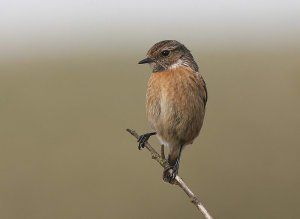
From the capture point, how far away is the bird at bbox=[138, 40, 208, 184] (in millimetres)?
7102

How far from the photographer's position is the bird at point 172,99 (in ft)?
23.3

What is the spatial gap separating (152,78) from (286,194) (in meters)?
8.60

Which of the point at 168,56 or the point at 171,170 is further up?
the point at 168,56

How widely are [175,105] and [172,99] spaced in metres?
0.06

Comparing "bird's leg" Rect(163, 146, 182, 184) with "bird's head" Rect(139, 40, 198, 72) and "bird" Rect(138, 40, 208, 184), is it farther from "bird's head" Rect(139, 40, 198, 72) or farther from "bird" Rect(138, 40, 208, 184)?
"bird's head" Rect(139, 40, 198, 72)

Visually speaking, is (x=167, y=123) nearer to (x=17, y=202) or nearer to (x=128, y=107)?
(x=17, y=202)

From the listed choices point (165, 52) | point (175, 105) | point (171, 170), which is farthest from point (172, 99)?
point (171, 170)

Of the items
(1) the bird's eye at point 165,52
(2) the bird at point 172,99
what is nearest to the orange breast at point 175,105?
(2) the bird at point 172,99

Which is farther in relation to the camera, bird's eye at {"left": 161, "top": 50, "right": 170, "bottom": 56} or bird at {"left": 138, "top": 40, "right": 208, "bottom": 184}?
bird's eye at {"left": 161, "top": 50, "right": 170, "bottom": 56}

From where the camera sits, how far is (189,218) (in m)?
15.4

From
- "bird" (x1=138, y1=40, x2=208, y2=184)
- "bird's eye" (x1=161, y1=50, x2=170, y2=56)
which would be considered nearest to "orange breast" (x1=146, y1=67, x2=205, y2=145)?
"bird" (x1=138, y1=40, x2=208, y2=184)

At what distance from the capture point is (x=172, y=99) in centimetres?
709

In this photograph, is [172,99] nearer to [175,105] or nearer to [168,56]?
[175,105]

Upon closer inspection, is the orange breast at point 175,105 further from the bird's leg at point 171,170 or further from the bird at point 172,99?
the bird's leg at point 171,170
